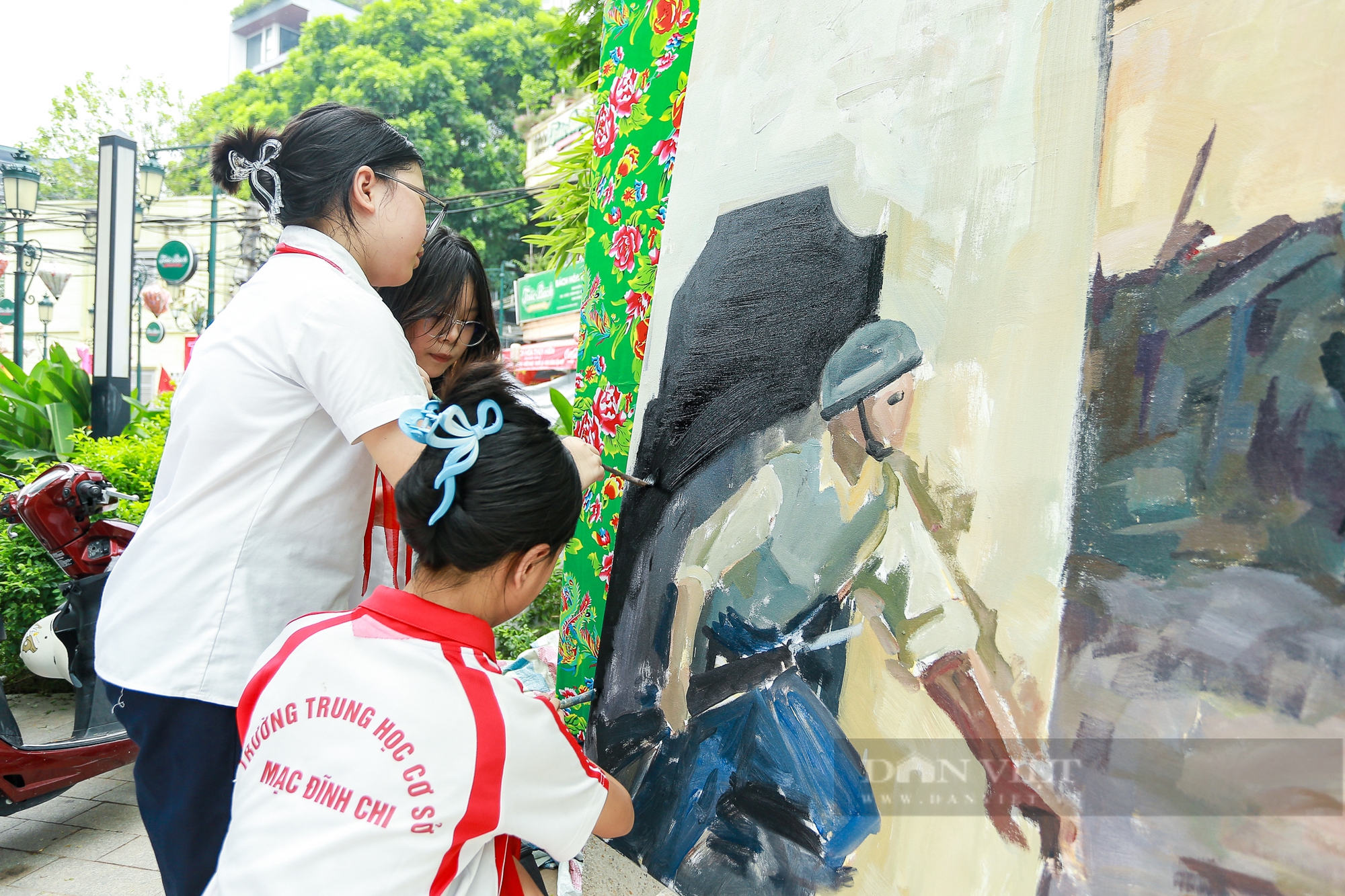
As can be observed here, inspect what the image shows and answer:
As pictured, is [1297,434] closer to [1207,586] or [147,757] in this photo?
[1207,586]

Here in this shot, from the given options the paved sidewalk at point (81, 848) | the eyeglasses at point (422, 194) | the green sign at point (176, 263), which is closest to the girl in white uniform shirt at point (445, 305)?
the eyeglasses at point (422, 194)

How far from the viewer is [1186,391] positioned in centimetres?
70

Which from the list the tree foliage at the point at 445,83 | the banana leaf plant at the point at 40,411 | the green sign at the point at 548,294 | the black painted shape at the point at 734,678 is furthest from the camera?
the tree foliage at the point at 445,83

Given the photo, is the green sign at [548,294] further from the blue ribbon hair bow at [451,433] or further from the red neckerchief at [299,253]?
the blue ribbon hair bow at [451,433]

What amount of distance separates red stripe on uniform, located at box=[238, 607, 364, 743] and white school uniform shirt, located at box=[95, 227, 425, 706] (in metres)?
0.13

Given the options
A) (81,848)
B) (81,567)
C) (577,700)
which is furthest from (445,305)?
(81,848)

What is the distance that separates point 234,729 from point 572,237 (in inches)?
107

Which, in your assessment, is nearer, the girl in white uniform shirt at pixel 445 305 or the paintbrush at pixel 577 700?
the paintbrush at pixel 577 700

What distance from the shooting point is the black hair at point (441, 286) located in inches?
67.4

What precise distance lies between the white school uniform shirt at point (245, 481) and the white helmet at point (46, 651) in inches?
82.1

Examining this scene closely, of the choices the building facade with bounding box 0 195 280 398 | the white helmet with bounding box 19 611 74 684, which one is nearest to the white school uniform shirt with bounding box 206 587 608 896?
the white helmet with bounding box 19 611 74 684

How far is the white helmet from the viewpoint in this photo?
2832 mm

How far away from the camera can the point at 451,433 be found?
0.96 m

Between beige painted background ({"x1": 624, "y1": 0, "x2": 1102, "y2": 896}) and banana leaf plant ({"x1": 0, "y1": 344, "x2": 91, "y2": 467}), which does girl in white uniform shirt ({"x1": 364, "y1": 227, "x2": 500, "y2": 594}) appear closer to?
beige painted background ({"x1": 624, "y1": 0, "x2": 1102, "y2": 896})
